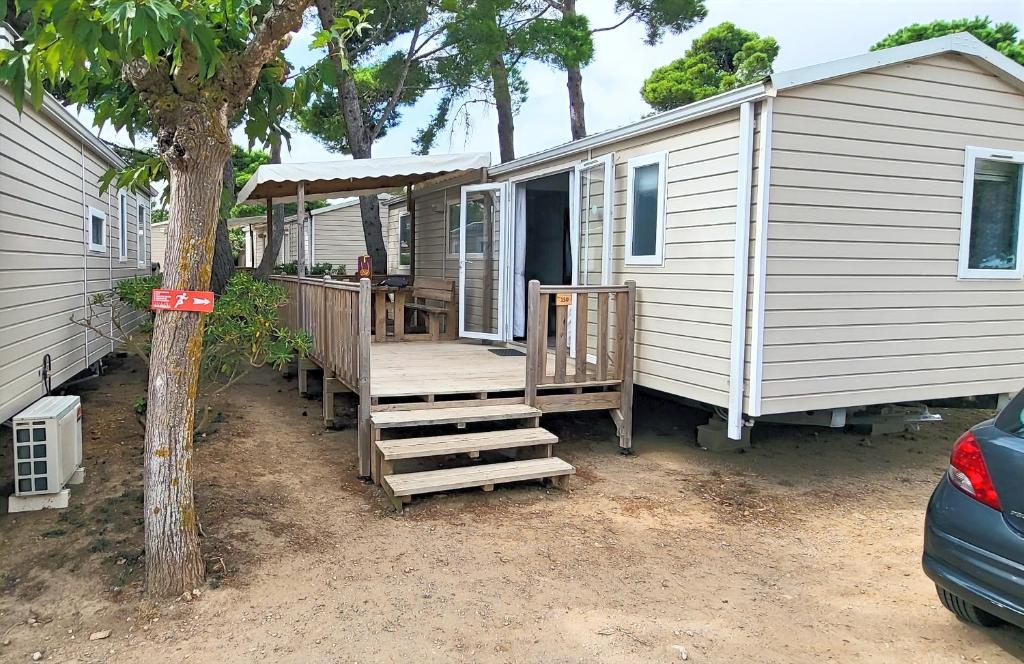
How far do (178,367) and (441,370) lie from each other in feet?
9.86

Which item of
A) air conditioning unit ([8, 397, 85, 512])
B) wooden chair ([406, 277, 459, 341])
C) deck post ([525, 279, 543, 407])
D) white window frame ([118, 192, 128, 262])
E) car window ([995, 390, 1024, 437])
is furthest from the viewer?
white window frame ([118, 192, 128, 262])

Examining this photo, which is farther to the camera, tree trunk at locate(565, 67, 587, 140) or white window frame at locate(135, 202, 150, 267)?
tree trunk at locate(565, 67, 587, 140)

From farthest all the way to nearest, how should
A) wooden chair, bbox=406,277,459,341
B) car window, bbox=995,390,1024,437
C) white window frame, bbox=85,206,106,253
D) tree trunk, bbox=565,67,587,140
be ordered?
tree trunk, bbox=565,67,587,140 → wooden chair, bbox=406,277,459,341 → white window frame, bbox=85,206,106,253 → car window, bbox=995,390,1024,437

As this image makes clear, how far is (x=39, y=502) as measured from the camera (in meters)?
4.29

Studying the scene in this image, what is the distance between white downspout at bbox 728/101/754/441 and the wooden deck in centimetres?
163

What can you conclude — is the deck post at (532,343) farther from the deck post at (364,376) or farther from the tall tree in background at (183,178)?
the tall tree in background at (183,178)

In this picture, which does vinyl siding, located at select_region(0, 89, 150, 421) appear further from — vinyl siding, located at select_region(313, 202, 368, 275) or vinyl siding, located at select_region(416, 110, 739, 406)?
vinyl siding, located at select_region(313, 202, 368, 275)

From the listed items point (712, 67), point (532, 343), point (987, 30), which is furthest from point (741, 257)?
point (712, 67)

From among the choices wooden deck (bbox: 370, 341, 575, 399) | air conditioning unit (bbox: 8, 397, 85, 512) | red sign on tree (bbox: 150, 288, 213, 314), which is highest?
red sign on tree (bbox: 150, 288, 213, 314)

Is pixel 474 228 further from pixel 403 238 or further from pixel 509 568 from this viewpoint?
pixel 509 568

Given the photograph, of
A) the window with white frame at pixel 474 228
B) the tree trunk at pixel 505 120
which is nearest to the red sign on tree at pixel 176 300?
the window with white frame at pixel 474 228

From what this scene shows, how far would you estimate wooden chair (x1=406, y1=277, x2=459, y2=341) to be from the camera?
860 cm

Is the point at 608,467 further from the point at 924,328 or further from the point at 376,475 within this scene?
the point at 924,328

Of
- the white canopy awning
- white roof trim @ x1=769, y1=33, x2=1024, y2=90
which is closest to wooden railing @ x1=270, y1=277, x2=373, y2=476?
the white canopy awning
